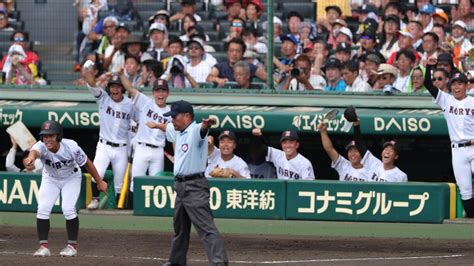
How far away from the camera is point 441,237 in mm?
12047

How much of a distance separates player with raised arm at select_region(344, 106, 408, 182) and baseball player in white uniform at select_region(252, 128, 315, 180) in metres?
0.66

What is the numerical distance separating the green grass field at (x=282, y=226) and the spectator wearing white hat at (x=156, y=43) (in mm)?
2442

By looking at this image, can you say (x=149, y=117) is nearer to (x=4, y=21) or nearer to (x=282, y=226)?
(x=282, y=226)

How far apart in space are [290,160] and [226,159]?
0.77m

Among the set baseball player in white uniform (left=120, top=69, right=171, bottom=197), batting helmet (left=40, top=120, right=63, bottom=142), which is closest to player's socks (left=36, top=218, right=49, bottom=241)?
batting helmet (left=40, top=120, right=63, bottom=142)

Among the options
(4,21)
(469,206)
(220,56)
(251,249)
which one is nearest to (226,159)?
(220,56)

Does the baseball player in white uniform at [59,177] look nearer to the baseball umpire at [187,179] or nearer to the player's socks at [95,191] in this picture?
the baseball umpire at [187,179]

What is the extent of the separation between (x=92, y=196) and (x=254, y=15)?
3.25 m

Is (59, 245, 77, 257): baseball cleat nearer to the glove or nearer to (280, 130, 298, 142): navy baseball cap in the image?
(280, 130, 298, 142): navy baseball cap

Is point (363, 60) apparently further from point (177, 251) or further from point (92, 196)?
point (177, 251)

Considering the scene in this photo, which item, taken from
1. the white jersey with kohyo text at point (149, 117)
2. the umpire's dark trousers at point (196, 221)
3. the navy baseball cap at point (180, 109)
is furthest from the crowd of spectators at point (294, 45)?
the umpire's dark trousers at point (196, 221)

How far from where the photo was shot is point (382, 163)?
12.7 m

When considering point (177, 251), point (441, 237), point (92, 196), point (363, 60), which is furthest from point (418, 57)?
point (177, 251)

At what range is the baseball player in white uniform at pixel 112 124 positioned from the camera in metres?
13.0
